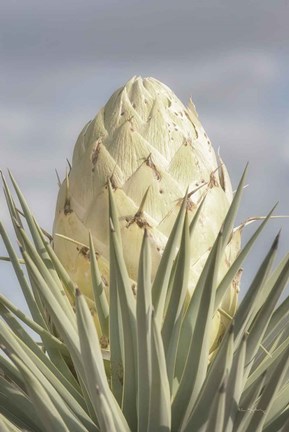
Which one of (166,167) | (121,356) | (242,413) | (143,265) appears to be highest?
(166,167)

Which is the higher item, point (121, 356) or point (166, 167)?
point (166, 167)

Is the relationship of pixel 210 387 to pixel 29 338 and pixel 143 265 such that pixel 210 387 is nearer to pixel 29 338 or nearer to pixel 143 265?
pixel 143 265

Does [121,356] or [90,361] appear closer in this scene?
[90,361]

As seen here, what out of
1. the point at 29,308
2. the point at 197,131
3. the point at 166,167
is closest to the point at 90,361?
the point at 29,308

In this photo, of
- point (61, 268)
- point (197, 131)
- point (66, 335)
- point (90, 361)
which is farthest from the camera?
point (197, 131)

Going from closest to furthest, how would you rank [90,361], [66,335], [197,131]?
[90,361] → [66,335] → [197,131]

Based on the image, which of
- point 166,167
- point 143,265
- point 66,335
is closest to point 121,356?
point 66,335
